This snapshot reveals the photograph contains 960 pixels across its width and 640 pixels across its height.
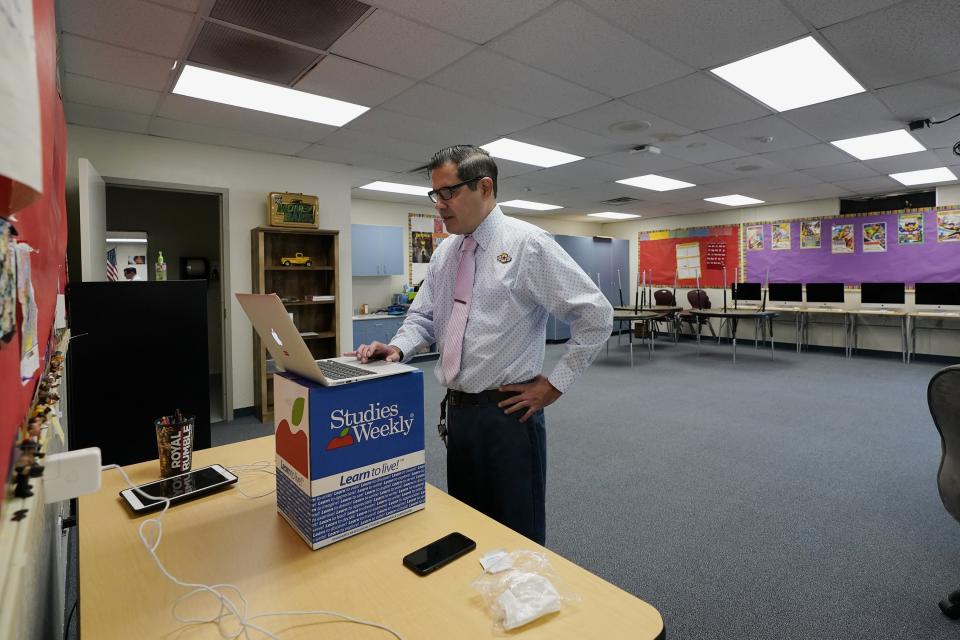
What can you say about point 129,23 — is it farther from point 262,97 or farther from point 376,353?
point 376,353

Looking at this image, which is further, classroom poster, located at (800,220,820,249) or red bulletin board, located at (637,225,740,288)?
red bulletin board, located at (637,225,740,288)

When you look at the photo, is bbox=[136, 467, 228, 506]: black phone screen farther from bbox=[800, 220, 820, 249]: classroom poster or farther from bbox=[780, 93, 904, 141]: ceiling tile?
bbox=[800, 220, 820, 249]: classroom poster

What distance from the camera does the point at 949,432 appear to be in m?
1.72

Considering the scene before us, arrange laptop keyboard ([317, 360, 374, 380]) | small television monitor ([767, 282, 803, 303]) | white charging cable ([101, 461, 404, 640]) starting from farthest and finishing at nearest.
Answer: small television monitor ([767, 282, 803, 303]) → laptop keyboard ([317, 360, 374, 380]) → white charging cable ([101, 461, 404, 640])

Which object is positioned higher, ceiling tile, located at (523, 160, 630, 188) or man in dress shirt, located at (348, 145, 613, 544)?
ceiling tile, located at (523, 160, 630, 188)

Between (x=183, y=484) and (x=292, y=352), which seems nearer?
(x=292, y=352)

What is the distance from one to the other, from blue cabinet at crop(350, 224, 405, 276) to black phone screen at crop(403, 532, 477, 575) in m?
6.55

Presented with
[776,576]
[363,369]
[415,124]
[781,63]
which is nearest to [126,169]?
[415,124]

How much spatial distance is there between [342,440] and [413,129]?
3.77 m

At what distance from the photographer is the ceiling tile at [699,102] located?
3.30 meters

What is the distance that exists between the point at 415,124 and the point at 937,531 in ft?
13.8

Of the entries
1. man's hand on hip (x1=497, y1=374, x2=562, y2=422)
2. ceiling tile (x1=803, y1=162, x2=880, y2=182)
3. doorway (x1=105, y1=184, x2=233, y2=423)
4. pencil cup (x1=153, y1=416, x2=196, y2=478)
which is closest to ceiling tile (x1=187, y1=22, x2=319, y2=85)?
pencil cup (x1=153, y1=416, x2=196, y2=478)

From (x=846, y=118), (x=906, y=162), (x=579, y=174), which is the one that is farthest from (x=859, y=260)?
(x=579, y=174)

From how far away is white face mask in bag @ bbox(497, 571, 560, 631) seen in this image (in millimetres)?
729
